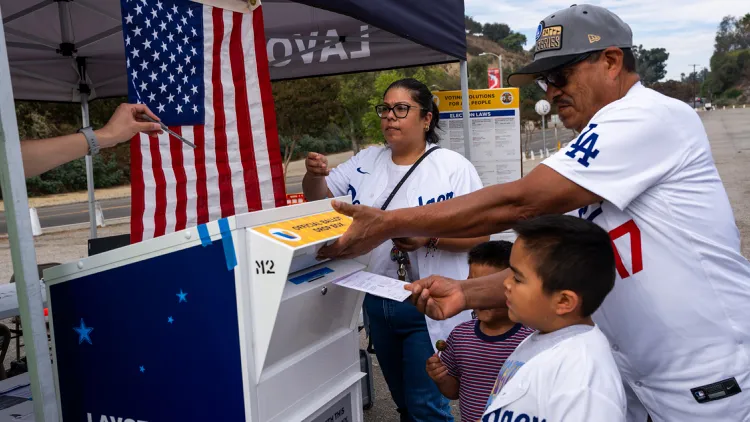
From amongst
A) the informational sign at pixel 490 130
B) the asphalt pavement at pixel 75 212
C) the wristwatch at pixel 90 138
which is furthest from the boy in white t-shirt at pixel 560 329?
the asphalt pavement at pixel 75 212

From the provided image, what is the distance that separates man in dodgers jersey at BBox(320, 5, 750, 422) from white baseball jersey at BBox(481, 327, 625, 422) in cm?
25

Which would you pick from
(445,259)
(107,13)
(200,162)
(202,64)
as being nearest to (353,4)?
(202,64)

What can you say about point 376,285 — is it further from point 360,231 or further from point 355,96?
point 355,96

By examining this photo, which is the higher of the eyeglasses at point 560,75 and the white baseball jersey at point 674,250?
the eyeglasses at point 560,75

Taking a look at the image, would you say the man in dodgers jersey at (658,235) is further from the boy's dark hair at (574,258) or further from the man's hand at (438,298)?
the man's hand at (438,298)

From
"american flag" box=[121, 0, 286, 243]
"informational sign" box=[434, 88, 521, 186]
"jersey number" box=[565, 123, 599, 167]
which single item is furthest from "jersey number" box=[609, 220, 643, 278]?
"informational sign" box=[434, 88, 521, 186]

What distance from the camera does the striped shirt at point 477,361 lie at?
2365 mm

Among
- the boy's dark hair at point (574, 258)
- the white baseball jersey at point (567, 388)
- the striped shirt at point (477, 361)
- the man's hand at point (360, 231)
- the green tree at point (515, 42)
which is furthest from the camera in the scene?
the green tree at point (515, 42)

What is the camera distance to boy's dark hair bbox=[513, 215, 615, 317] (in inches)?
60.2

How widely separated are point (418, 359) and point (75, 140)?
1797mm

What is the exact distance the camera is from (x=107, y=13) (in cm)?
514

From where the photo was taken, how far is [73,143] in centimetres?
213

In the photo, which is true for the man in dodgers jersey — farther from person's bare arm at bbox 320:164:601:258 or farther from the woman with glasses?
the woman with glasses

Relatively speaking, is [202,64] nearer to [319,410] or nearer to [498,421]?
[319,410]
